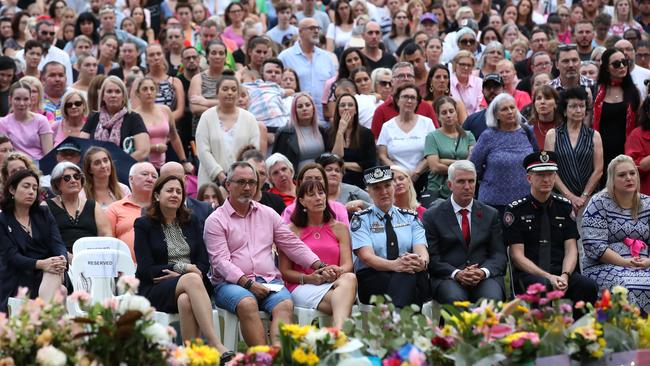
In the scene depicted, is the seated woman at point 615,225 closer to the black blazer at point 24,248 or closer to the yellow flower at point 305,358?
the black blazer at point 24,248

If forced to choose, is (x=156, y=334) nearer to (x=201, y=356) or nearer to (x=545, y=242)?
(x=201, y=356)

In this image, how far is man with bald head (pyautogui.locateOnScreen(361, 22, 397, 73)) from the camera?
15430 millimetres

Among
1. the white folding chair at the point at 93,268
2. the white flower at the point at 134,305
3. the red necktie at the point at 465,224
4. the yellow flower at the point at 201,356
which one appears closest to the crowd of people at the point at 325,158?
the red necktie at the point at 465,224

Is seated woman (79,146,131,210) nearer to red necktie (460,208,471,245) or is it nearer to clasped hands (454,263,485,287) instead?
red necktie (460,208,471,245)

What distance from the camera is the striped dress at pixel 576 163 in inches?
458

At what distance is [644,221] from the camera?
10320 mm

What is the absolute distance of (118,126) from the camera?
12414 mm

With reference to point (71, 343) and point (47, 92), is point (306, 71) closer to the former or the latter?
point (47, 92)

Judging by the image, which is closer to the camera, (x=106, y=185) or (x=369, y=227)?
(x=369, y=227)

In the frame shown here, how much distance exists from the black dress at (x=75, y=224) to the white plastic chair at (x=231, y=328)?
1.45 meters

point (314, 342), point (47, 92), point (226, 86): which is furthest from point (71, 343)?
point (47, 92)

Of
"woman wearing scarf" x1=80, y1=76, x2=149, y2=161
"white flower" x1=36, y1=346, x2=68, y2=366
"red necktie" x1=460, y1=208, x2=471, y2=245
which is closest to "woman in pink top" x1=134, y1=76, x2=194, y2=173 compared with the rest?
"woman wearing scarf" x1=80, y1=76, x2=149, y2=161

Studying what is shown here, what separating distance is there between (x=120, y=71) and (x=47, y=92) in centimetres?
140

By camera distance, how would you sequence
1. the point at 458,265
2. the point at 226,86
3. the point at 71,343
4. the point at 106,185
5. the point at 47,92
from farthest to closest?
the point at 47,92 → the point at 226,86 → the point at 106,185 → the point at 458,265 → the point at 71,343
